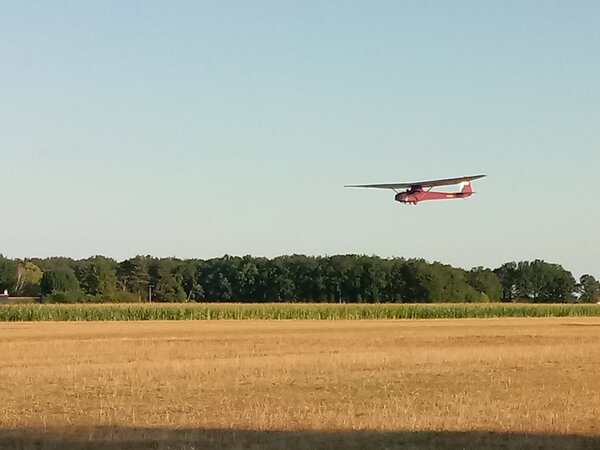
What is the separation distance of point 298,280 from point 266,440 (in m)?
149

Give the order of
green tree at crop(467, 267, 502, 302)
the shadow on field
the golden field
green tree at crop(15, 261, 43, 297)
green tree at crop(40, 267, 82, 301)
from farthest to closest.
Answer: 1. green tree at crop(15, 261, 43, 297)
2. green tree at crop(467, 267, 502, 302)
3. green tree at crop(40, 267, 82, 301)
4. the golden field
5. the shadow on field

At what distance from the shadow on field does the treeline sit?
123 meters

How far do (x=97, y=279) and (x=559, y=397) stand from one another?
135 meters

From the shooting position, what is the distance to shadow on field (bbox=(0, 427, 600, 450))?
53.2 feet

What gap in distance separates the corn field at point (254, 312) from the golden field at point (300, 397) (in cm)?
4411

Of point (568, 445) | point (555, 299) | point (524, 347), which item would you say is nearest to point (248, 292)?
point (555, 299)

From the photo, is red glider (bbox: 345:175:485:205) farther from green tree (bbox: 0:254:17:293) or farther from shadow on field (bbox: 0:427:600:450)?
green tree (bbox: 0:254:17:293)

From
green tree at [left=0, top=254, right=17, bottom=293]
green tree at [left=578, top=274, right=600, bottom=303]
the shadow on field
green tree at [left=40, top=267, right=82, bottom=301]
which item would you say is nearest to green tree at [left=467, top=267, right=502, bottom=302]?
green tree at [left=578, top=274, right=600, bottom=303]

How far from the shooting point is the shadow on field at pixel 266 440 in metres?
16.2

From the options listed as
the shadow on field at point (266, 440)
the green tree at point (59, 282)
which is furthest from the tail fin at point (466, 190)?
the green tree at point (59, 282)

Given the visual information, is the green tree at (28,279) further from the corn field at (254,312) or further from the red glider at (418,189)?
the red glider at (418,189)

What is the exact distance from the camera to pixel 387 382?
88.9ft

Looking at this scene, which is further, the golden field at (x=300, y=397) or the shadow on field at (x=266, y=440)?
the golden field at (x=300, y=397)

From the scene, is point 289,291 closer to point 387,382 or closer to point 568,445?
point 387,382
